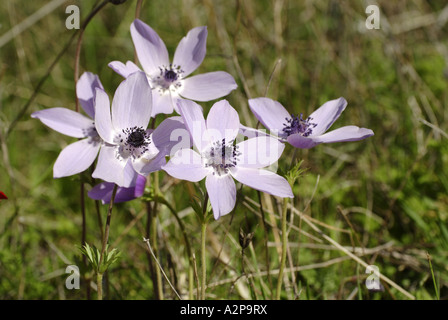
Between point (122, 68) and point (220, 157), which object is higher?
point (122, 68)

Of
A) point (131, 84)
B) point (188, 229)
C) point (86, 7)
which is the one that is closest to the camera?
point (131, 84)

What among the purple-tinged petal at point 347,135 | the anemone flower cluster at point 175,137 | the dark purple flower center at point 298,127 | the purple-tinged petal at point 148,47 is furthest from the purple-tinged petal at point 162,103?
the purple-tinged petal at point 347,135

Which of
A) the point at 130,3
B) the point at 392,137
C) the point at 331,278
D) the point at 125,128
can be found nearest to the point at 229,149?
the point at 125,128

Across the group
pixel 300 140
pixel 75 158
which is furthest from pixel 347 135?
pixel 75 158

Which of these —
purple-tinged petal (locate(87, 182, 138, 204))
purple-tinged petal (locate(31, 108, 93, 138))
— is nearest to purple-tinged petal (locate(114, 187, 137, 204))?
purple-tinged petal (locate(87, 182, 138, 204))

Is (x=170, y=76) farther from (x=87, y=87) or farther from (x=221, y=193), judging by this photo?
(x=221, y=193)
